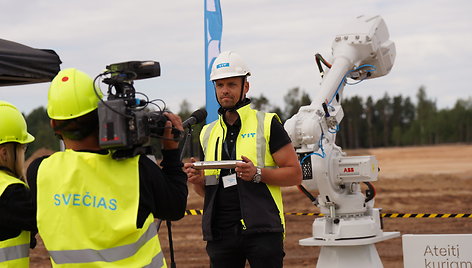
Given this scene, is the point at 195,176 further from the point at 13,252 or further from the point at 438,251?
the point at 438,251

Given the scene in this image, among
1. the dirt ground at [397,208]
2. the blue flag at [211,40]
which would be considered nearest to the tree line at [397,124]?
the dirt ground at [397,208]

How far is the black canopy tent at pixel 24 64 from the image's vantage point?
792 centimetres

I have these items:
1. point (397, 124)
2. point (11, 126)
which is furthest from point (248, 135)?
point (397, 124)

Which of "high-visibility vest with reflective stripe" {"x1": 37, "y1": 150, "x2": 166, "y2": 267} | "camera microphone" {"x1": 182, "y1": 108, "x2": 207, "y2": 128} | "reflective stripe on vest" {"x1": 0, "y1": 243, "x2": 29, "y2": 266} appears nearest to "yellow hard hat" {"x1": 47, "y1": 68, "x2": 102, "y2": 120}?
"high-visibility vest with reflective stripe" {"x1": 37, "y1": 150, "x2": 166, "y2": 267}

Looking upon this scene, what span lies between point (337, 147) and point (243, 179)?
2.81 m

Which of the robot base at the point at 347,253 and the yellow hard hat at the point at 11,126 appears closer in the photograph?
the yellow hard hat at the point at 11,126

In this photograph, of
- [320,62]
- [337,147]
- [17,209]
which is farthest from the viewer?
[320,62]

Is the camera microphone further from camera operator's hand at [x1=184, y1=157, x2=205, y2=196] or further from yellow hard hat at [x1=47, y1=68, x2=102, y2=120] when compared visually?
yellow hard hat at [x1=47, y1=68, x2=102, y2=120]

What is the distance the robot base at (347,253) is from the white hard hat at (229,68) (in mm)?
2628

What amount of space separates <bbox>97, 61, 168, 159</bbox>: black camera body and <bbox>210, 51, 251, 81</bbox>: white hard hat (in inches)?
80.9

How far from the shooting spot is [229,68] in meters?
5.42

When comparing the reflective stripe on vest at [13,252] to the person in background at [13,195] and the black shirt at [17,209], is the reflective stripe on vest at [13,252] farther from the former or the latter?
the black shirt at [17,209]

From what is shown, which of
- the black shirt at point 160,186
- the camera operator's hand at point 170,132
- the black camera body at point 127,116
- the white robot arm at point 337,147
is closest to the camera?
the black camera body at point 127,116

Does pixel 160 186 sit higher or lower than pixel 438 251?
higher
